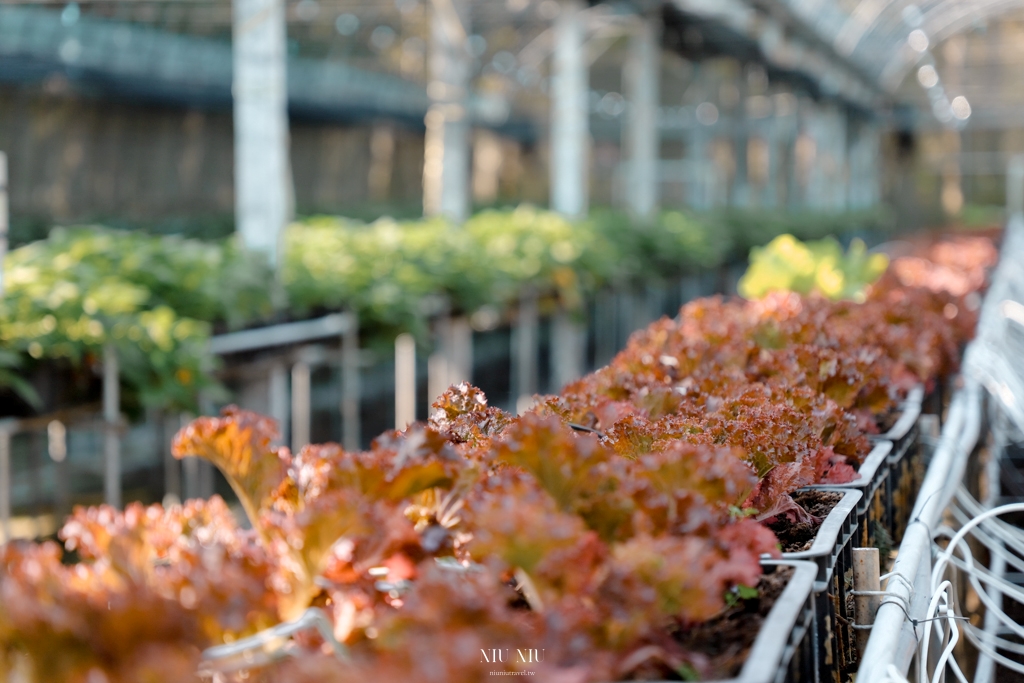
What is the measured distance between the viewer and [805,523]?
2404mm

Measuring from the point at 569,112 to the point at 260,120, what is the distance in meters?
6.16

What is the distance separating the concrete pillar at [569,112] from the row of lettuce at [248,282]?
857 millimetres

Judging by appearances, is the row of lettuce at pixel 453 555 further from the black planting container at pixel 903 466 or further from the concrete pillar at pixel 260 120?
the concrete pillar at pixel 260 120

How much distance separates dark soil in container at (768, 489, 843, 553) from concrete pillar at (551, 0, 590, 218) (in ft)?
33.5

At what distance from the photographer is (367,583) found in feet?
5.70

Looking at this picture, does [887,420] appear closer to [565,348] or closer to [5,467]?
[5,467]

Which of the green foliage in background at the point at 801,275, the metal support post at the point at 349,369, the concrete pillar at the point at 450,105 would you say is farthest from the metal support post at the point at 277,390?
the concrete pillar at the point at 450,105

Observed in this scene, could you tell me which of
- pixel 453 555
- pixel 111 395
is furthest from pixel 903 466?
pixel 111 395

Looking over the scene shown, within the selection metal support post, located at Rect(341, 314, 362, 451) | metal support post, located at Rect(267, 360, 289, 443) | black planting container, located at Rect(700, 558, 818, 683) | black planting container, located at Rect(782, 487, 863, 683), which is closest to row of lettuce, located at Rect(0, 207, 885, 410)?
metal support post, located at Rect(341, 314, 362, 451)

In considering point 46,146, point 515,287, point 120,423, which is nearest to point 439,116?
point 515,287

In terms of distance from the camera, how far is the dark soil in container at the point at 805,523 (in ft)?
7.58

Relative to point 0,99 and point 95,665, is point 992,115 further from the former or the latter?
point 95,665

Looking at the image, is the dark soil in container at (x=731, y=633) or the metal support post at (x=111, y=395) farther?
the metal support post at (x=111, y=395)

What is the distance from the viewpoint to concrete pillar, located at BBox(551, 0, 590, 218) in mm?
12391
